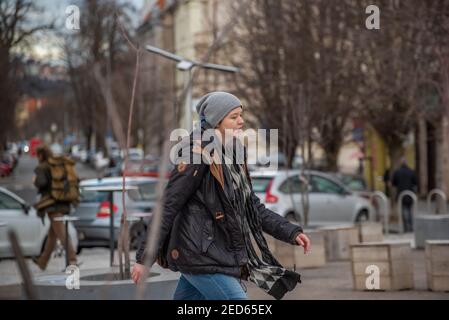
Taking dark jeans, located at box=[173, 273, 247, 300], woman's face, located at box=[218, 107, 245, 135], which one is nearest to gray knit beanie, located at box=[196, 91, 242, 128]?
woman's face, located at box=[218, 107, 245, 135]

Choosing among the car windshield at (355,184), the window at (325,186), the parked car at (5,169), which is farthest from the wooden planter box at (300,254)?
the parked car at (5,169)

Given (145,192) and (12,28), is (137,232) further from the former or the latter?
(12,28)

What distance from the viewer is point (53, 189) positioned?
16.4 metres

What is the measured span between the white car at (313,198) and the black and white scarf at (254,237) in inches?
642

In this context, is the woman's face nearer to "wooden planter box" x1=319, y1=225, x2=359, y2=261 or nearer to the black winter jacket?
the black winter jacket

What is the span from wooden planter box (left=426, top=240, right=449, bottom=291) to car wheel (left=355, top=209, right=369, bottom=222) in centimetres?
1207

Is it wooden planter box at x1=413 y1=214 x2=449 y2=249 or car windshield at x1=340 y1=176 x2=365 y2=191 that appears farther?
car windshield at x1=340 y1=176 x2=365 y2=191

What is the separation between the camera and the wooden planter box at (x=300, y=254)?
54.3ft

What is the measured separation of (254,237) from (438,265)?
687 cm

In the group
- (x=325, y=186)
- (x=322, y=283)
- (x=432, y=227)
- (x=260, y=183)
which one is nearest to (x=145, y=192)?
(x=260, y=183)

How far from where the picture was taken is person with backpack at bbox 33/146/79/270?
53.8ft

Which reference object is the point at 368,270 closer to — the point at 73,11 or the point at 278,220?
the point at 73,11

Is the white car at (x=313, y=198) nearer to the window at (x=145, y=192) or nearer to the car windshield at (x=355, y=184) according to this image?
the window at (x=145, y=192)

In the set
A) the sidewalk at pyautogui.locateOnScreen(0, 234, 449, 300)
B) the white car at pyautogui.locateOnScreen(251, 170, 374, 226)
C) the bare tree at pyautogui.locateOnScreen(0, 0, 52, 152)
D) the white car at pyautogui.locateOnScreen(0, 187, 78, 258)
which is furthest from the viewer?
the bare tree at pyautogui.locateOnScreen(0, 0, 52, 152)
